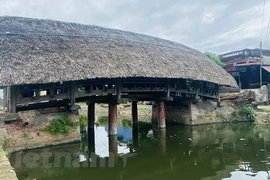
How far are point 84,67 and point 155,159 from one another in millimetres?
4398

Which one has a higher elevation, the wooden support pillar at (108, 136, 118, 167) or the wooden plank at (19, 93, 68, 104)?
the wooden plank at (19, 93, 68, 104)

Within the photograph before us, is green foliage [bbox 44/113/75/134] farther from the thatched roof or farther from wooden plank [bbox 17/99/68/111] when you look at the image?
the thatched roof

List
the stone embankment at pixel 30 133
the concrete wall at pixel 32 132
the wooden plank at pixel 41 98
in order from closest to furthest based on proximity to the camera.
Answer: the stone embankment at pixel 30 133 → the concrete wall at pixel 32 132 → the wooden plank at pixel 41 98

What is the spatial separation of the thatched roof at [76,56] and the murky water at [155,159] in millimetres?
2722

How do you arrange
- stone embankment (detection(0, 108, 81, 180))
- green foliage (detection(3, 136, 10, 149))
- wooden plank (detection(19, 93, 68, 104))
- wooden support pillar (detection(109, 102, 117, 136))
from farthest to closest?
1. wooden support pillar (detection(109, 102, 117, 136))
2. wooden plank (detection(19, 93, 68, 104))
3. stone embankment (detection(0, 108, 81, 180))
4. green foliage (detection(3, 136, 10, 149))

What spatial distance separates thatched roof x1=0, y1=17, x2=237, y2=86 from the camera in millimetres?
8336

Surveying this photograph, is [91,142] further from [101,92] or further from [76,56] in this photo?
[76,56]

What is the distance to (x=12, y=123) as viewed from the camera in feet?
28.4

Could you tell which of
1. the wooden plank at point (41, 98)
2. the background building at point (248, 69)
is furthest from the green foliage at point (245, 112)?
the wooden plank at point (41, 98)

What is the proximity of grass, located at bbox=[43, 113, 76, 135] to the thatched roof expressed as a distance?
2.04m

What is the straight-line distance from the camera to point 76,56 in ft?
31.5

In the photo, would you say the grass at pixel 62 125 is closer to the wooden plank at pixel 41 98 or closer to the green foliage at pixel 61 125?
the green foliage at pixel 61 125

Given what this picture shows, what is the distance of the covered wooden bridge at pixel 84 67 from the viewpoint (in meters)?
8.52

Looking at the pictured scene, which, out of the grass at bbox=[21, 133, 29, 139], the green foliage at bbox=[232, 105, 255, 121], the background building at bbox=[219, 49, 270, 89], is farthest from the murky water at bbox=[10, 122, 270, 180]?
the background building at bbox=[219, 49, 270, 89]
